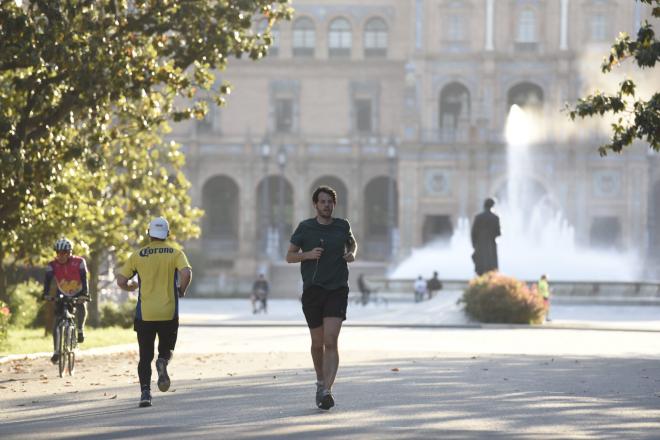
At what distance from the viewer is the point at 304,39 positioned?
278ft

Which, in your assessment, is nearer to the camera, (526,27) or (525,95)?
(526,27)

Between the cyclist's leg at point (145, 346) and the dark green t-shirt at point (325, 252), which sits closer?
the dark green t-shirt at point (325, 252)

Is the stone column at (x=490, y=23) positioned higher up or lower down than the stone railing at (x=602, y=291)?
higher up

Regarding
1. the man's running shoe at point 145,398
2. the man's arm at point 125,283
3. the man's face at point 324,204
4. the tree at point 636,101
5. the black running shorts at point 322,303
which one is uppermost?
the tree at point 636,101

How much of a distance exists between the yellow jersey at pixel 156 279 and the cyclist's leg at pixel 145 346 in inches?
3.2

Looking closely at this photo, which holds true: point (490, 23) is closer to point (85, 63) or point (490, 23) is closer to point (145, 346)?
point (85, 63)

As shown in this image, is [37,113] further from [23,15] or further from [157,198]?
[157,198]

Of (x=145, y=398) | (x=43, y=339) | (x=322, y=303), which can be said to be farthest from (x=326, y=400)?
(x=43, y=339)

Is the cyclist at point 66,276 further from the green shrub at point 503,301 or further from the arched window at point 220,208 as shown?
the arched window at point 220,208

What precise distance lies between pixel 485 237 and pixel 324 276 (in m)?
22.6

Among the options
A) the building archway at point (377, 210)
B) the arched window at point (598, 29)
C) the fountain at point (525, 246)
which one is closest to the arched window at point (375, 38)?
the building archway at point (377, 210)

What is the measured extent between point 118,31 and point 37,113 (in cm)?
173

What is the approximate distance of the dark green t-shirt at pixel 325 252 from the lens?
12.8 meters

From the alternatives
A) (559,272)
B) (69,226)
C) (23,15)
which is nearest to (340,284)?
(23,15)
